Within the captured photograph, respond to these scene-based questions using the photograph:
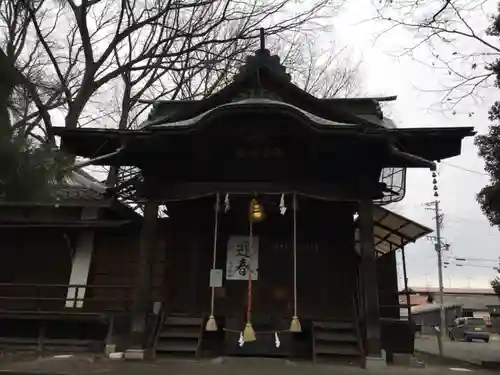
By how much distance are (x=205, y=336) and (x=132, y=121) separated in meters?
13.0

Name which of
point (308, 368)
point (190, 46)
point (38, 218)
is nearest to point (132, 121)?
point (190, 46)

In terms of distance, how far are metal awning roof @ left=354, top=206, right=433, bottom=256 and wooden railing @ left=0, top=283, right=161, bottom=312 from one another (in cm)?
612

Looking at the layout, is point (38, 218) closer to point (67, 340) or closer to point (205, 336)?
point (67, 340)

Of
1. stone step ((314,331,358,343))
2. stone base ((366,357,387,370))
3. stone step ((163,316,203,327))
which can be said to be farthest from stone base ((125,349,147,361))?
stone base ((366,357,387,370))

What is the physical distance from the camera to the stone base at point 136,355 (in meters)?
10.2

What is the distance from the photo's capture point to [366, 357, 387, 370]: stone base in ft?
31.9

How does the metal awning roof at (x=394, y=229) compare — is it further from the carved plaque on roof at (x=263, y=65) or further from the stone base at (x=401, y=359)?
the carved plaque on roof at (x=263, y=65)

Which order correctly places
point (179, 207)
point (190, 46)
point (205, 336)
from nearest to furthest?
1. point (205, 336)
2. point (179, 207)
3. point (190, 46)

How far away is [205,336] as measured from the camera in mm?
11445

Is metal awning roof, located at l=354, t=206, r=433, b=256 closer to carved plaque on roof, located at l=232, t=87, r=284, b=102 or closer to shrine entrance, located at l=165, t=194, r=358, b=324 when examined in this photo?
shrine entrance, located at l=165, t=194, r=358, b=324

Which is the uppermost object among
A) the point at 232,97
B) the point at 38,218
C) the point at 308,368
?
the point at 232,97

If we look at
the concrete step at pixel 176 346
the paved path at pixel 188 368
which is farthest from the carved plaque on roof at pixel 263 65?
the paved path at pixel 188 368

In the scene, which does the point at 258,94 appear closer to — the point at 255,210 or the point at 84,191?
the point at 255,210

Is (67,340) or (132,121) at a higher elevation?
(132,121)
